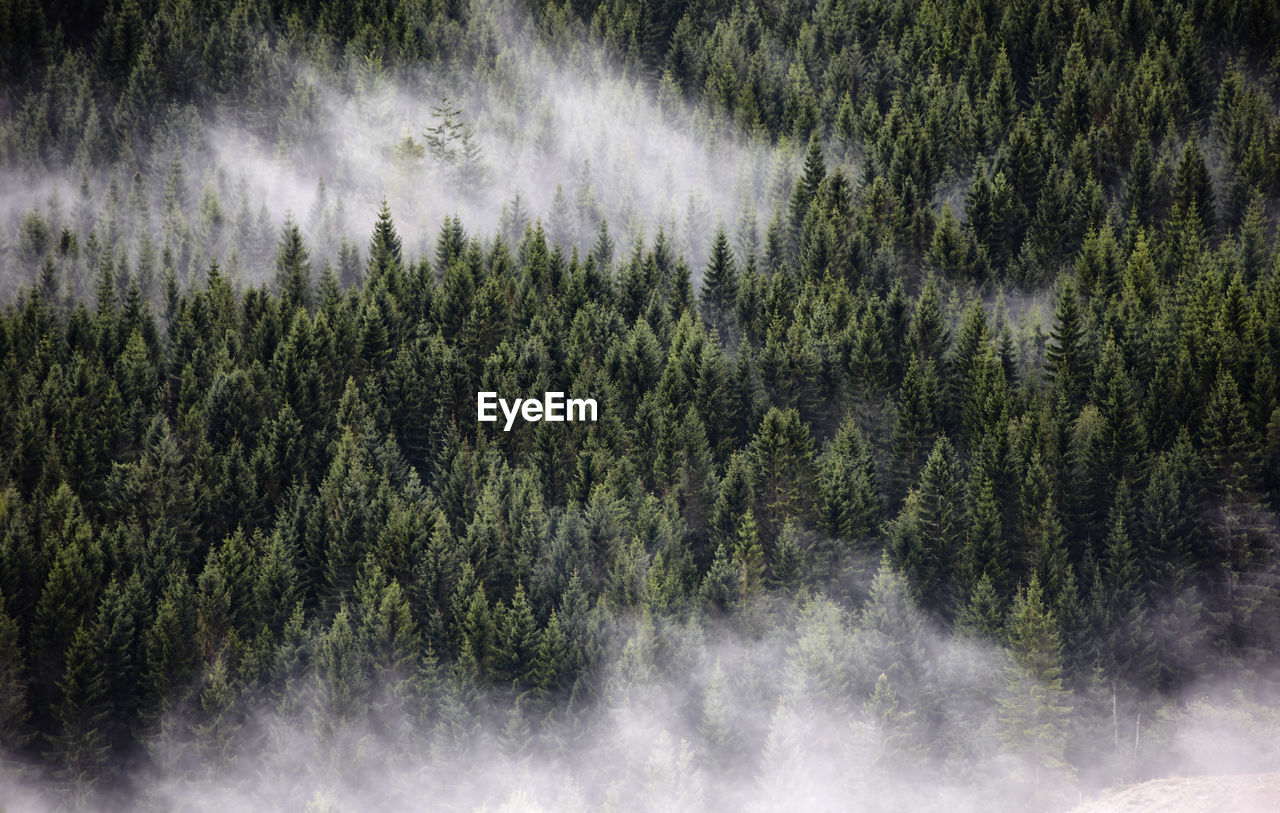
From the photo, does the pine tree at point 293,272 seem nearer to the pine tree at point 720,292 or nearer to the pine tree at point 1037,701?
the pine tree at point 720,292

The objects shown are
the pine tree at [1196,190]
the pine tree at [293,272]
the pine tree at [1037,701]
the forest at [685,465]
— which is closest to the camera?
the pine tree at [1037,701]

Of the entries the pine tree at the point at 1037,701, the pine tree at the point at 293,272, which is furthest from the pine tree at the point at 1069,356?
the pine tree at the point at 293,272

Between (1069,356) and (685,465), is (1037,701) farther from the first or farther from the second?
(1069,356)

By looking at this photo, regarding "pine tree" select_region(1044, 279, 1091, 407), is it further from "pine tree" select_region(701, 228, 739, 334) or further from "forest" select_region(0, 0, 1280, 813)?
"pine tree" select_region(701, 228, 739, 334)

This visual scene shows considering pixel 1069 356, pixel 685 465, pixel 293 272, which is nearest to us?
pixel 685 465

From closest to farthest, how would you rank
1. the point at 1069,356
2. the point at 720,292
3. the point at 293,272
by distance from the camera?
the point at 1069,356 → the point at 720,292 → the point at 293,272

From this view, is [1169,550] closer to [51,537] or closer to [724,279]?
[724,279]

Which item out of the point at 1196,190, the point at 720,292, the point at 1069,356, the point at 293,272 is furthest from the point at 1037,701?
the point at 293,272

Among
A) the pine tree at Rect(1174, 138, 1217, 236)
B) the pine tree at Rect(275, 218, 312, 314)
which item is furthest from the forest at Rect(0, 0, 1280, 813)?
the pine tree at Rect(275, 218, 312, 314)

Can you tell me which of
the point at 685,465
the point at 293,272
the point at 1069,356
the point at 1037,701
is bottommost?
the point at 1037,701
